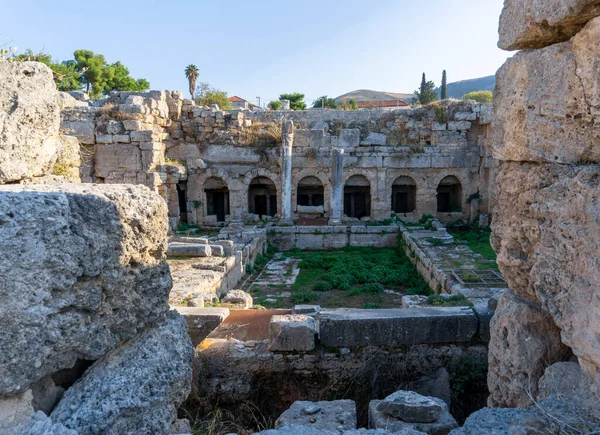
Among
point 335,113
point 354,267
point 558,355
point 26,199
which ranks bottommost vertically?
point 354,267

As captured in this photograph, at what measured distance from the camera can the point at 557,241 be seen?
8.01 ft

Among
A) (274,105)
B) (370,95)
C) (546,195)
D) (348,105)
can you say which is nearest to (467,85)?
(370,95)

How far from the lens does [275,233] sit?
53.6ft

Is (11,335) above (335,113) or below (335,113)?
below

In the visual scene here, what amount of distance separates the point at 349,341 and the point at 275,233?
10903 millimetres

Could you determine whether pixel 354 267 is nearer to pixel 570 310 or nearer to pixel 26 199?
pixel 570 310

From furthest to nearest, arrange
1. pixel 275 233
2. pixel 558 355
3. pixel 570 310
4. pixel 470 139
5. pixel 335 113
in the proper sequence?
pixel 335 113, pixel 470 139, pixel 275 233, pixel 558 355, pixel 570 310

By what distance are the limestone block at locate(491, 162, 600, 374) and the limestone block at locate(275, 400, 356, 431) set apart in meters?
1.75

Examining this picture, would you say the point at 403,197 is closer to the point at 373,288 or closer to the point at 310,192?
the point at 310,192

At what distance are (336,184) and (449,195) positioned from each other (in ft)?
21.7

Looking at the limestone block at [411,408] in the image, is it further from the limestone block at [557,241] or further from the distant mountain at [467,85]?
the distant mountain at [467,85]

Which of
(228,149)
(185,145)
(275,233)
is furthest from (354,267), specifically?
(185,145)

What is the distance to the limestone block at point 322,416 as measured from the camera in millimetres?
3717

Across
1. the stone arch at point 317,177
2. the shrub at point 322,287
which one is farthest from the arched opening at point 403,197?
the shrub at point 322,287
